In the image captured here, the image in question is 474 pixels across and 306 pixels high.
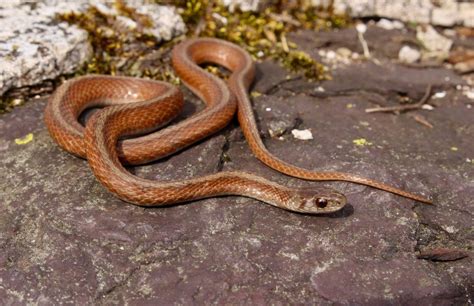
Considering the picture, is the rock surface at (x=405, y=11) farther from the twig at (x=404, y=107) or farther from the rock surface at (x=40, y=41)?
the rock surface at (x=40, y=41)

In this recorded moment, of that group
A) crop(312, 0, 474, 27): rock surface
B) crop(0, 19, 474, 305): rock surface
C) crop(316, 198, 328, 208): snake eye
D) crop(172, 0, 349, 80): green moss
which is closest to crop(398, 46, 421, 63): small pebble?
crop(312, 0, 474, 27): rock surface

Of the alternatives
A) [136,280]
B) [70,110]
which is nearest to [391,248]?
[136,280]

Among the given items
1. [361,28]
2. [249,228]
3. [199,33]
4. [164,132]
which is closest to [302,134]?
[164,132]

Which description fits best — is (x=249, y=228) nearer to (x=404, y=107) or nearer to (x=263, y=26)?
(x=404, y=107)

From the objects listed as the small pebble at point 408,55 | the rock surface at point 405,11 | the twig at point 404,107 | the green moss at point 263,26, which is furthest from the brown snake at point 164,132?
the small pebble at point 408,55

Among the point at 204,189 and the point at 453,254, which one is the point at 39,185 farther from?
the point at 453,254
